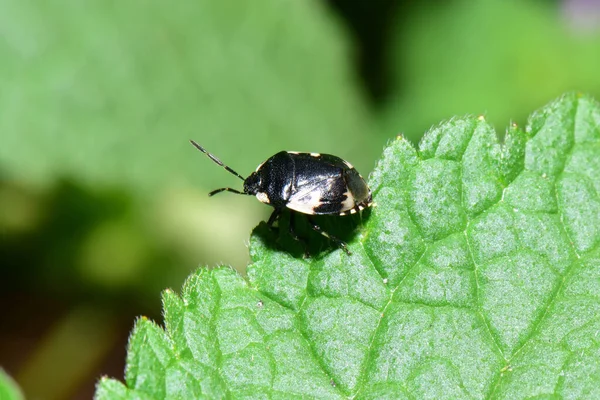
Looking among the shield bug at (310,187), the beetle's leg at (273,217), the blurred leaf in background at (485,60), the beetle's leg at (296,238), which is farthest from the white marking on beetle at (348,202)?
the blurred leaf in background at (485,60)

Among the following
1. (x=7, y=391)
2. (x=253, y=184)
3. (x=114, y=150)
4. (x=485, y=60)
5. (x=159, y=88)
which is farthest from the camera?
(x=485, y=60)

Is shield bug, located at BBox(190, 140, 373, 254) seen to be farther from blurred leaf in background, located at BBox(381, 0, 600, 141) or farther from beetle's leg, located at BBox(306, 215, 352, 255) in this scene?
blurred leaf in background, located at BBox(381, 0, 600, 141)

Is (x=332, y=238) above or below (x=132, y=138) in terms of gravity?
below

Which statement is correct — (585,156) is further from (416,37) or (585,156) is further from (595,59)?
(416,37)

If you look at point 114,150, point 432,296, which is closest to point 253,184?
point 432,296

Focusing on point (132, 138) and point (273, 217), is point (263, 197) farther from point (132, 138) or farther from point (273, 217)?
point (132, 138)

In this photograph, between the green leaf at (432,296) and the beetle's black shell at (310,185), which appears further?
the beetle's black shell at (310,185)

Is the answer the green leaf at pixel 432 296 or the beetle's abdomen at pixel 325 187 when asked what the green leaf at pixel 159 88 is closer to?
the beetle's abdomen at pixel 325 187

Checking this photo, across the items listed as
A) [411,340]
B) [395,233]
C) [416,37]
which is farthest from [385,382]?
[416,37]
